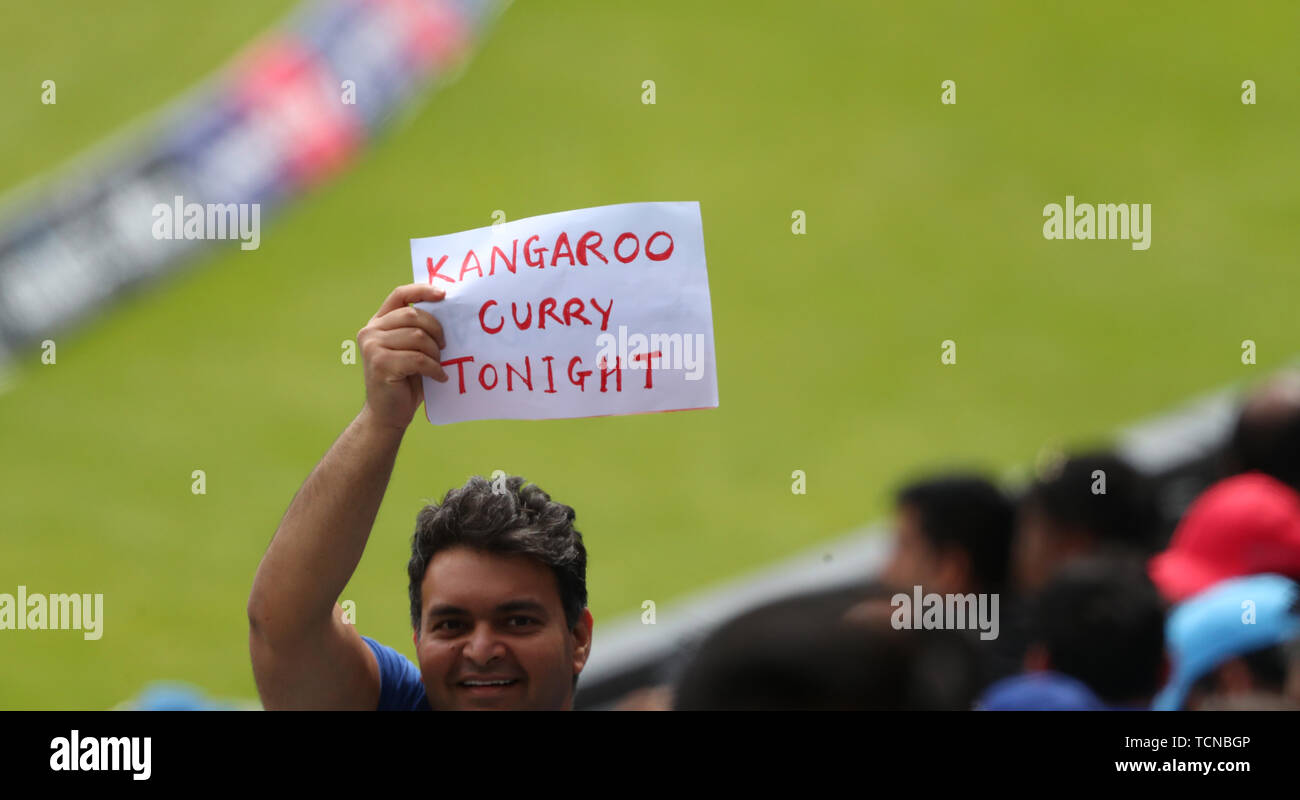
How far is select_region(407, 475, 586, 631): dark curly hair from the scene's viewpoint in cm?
282

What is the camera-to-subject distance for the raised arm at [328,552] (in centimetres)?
269

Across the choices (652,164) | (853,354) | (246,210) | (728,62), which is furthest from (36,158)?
(853,354)

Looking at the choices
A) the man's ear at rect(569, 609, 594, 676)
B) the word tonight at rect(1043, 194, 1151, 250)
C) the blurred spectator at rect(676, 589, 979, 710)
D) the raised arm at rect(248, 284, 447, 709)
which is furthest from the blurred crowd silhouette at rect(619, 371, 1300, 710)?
the word tonight at rect(1043, 194, 1151, 250)

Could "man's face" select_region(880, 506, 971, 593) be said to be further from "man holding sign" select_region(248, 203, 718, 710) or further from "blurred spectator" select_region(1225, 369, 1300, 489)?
"man holding sign" select_region(248, 203, 718, 710)

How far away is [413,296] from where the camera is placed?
287cm

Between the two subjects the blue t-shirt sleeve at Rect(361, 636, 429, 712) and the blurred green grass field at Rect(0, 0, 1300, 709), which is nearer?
the blue t-shirt sleeve at Rect(361, 636, 429, 712)

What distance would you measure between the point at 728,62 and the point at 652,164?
180cm

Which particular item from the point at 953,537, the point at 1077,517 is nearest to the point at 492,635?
the point at 953,537

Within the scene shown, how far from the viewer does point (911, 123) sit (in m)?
15.7

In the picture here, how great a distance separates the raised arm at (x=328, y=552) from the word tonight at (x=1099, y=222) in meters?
12.5

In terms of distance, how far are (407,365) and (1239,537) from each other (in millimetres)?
3037
